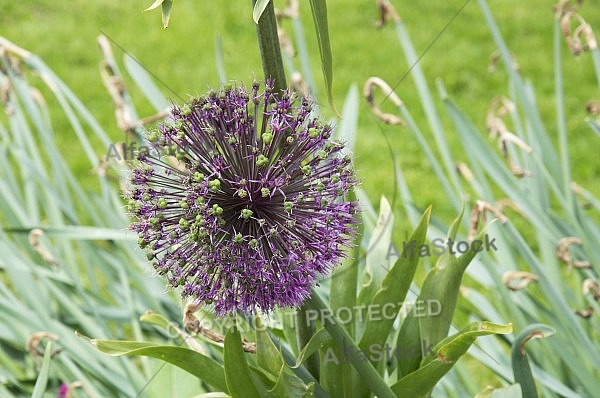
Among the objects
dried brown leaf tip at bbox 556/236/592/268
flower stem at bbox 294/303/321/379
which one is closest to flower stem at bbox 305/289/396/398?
flower stem at bbox 294/303/321/379

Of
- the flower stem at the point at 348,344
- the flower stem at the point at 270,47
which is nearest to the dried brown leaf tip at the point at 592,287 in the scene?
the flower stem at the point at 348,344

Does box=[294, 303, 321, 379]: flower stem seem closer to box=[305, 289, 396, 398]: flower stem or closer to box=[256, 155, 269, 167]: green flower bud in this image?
box=[305, 289, 396, 398]: flower stem

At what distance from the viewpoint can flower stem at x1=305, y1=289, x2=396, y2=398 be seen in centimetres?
118

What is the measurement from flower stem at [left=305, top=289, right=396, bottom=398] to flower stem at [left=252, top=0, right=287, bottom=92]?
324 millimetres

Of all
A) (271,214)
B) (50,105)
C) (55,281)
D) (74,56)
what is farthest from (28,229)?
(74,56)

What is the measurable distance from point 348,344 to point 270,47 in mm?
465

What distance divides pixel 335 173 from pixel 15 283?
4.28ft

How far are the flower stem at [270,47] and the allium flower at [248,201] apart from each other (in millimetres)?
29

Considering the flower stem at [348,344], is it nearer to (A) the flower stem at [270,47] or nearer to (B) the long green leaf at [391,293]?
(B) the long green leaf at [391,293]

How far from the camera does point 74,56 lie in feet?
16.0

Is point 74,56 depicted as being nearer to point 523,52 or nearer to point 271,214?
point 523,52

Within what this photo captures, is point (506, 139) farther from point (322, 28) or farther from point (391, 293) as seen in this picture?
point (322, 28)

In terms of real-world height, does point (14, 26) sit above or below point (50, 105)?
above

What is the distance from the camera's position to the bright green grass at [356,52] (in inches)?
159
